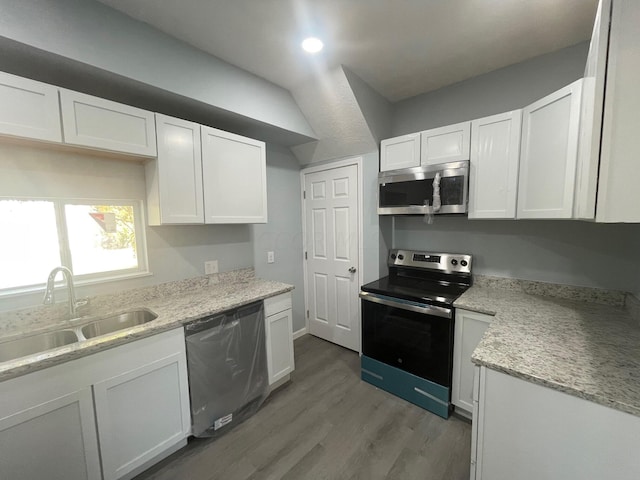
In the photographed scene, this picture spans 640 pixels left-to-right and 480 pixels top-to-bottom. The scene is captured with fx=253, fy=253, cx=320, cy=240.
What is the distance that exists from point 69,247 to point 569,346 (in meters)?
2.81

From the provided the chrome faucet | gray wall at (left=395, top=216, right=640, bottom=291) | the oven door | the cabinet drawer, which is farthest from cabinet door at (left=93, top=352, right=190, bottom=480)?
gray wall at (left=395, top=216, right=640, bottom=291)

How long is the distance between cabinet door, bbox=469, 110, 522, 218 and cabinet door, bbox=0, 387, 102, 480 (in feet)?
8.52

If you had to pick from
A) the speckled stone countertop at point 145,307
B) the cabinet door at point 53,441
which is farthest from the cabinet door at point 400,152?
the cabinet door at point 53,441

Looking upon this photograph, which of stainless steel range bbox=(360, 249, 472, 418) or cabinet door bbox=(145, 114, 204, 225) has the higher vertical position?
cabinet door bbox=(145, 114, 204, 225)

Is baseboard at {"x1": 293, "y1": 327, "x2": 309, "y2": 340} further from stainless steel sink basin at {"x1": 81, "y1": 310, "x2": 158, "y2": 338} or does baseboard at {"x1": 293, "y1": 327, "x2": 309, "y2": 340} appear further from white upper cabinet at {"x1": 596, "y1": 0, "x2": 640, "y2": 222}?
white upper cabinet at {"x1": 596, "y1": 0, "x2": 640, "y2": 222}

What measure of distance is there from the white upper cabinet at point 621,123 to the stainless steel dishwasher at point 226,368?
1.92 m

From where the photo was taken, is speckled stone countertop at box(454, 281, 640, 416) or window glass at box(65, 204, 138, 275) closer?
speckled stone countertop at box(454, 281, 640, 416)

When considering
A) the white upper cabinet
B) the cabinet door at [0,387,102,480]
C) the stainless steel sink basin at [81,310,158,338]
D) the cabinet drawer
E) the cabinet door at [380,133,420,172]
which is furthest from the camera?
the cabinet door at [380,133,420,172]

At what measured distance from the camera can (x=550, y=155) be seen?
144 cm

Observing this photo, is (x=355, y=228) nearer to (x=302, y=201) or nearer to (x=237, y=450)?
(x=302, y=201)

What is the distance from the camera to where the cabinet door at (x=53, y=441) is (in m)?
1.06

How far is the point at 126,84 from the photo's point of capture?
1.48m

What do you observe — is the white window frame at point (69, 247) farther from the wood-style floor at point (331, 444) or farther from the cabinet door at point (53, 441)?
the wood-style floor at point (331, 444)

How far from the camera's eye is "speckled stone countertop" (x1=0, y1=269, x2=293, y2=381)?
1.14 meters
